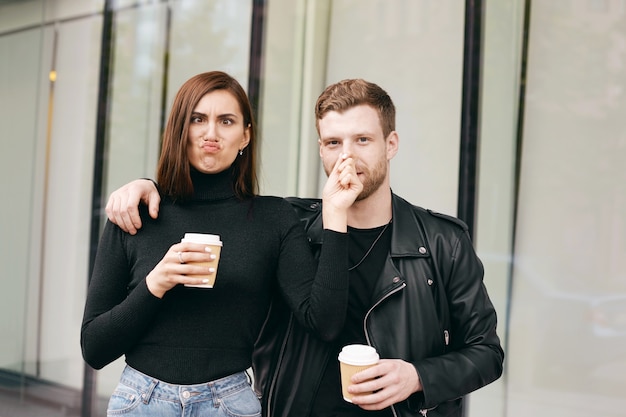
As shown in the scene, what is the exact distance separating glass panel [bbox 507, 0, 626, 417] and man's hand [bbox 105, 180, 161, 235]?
2.80m

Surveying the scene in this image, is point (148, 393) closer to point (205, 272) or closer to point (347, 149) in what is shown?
point (205, 272)

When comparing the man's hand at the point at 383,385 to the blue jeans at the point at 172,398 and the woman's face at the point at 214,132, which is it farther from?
the woman's face at the point at 214,132

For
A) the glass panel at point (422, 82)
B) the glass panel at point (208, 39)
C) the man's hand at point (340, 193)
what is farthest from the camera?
the glass panel at point (208, 39)

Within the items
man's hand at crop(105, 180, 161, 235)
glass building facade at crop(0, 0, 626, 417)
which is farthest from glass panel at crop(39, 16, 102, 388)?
man's hand at crop(105, 180, 161, 235)

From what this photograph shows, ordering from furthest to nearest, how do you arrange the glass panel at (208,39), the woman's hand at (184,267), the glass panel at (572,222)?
the glass panel at (208,39) → the glass panel at (572,222) → the woman's hand at (184,267)

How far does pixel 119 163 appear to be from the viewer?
16.8 ft

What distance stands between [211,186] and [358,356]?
2.17ft

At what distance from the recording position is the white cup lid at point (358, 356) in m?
1.55

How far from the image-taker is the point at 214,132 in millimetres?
1790

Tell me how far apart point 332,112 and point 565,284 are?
258 centimetres

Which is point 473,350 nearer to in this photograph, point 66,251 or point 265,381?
point 265,381

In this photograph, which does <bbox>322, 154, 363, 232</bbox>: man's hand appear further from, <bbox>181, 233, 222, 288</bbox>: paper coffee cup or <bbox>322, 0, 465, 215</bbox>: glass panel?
<bbox>322, 0, 465, 215</bbox>: glass panel

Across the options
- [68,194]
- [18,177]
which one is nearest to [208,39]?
[68,194]

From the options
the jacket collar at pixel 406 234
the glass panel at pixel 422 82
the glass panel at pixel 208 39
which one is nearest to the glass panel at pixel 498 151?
the glass panel at pixel 422 82
